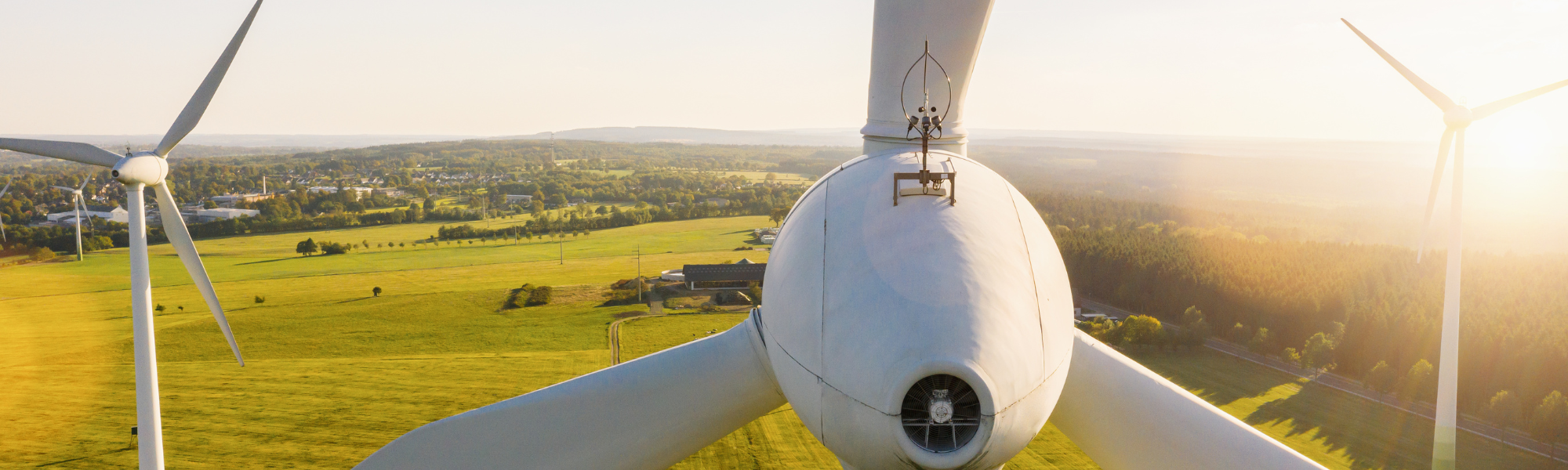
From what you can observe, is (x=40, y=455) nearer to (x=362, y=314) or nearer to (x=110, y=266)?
(x=362, y=314)

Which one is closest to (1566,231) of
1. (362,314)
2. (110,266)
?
(362,314)

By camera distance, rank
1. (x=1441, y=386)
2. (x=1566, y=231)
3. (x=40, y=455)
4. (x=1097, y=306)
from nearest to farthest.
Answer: (x=1441, y=386), (x=40, y=455), (x=1097, y=306), (x=1566, y=231)

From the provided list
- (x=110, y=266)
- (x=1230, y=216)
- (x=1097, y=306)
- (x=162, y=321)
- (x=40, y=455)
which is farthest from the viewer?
(x=1230, y=216)

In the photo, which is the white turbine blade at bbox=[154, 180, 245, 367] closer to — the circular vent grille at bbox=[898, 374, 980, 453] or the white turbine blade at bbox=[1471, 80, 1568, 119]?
the circular vent grille at bbox=[898, 374, 980, 453]

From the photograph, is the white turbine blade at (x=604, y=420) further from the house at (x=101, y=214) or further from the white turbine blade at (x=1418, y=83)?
the house at (x=101, y=214)

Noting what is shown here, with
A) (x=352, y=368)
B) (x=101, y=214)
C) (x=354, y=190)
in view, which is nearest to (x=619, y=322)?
(x=352, y=368)

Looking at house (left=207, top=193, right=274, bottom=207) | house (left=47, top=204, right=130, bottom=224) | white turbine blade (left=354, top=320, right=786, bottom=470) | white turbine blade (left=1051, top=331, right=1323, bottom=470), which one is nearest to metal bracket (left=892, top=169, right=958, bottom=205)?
white turbine blade (left=354, top=320, right=786, bottom=470)
